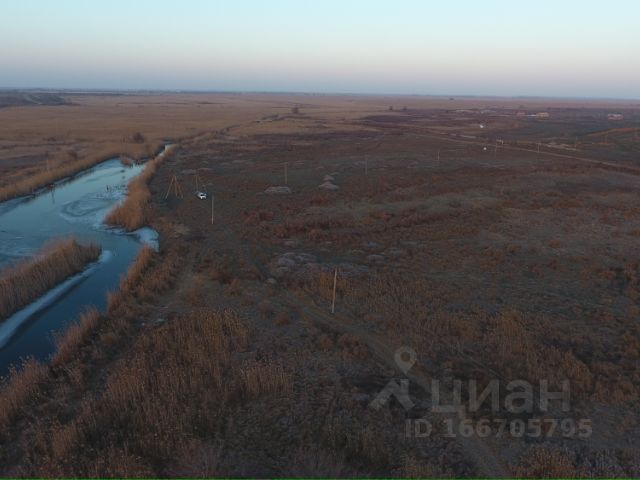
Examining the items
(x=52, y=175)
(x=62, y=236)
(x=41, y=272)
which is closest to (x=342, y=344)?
(x=41, y=272)

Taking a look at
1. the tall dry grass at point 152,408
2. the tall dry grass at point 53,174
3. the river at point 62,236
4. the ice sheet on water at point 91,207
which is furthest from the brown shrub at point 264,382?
the tall dry grass at point 53,174

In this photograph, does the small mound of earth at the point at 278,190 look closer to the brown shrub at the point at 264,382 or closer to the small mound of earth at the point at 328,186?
the small mound of earth at the point at 328,186

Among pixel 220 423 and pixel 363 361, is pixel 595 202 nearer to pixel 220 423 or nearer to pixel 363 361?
pixel 363 361

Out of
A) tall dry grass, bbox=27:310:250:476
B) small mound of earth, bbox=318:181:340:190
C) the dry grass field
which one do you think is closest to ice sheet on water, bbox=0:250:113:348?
the dry grass field

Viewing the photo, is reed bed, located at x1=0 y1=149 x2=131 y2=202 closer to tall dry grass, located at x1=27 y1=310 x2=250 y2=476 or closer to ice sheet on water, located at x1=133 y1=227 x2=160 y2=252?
ice sheet on water, located at x1=133 y1=227 x2=160 y2=252

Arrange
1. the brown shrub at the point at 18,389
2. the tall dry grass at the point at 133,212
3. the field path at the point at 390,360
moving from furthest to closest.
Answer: the tall dry grass at the point at 133,212, the brown shrub at the point at 18,389, the field path at the point at 390,360

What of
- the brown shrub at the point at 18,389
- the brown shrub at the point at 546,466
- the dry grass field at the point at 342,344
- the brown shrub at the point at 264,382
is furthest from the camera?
the brown shrub at the point at 264,382

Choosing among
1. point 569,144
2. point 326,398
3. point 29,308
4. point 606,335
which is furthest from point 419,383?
point 569,144

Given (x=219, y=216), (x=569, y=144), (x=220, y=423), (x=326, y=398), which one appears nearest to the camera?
(x=220, y=423)
